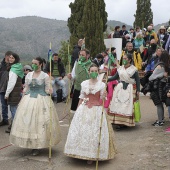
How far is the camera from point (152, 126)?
8.50 m

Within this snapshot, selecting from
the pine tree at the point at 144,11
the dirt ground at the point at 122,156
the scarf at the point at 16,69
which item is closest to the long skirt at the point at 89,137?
the dirt ground at the point at 122,156

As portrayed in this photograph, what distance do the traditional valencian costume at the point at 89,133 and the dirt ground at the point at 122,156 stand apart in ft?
0.76

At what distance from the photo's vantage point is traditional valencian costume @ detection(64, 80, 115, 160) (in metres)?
5.72

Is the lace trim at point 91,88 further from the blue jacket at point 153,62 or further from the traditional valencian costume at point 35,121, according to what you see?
the blue jacket at point 153,62

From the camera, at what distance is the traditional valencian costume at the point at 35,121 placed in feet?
20.0

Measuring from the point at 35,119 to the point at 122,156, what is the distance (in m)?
1.69

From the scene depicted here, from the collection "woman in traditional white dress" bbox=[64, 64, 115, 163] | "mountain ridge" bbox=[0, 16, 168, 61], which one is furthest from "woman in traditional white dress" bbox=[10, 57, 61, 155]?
"mountain ridge" bbox=[0, 16, 168, 61]

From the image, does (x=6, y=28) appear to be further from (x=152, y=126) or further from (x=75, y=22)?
(x=152, y=126)

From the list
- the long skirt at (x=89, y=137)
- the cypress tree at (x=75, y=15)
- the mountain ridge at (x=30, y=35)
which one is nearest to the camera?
the long skirt at (x=89, y=137)

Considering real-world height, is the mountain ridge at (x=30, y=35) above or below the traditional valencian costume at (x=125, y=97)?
above

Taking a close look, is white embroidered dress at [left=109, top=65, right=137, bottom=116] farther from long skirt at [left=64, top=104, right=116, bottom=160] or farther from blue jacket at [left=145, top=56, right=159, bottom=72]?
blue jacket at [left=145, top=56, right=159, bottom=72]

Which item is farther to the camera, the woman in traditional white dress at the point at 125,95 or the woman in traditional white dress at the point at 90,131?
the woman in traditional white dress at the point at 125,95

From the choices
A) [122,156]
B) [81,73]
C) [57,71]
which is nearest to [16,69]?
[81,73]

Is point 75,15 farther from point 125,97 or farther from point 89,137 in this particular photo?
point 89,137
